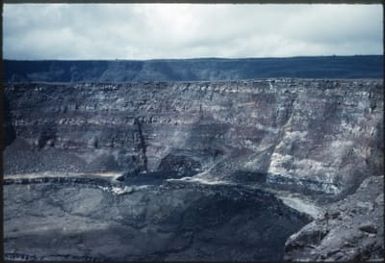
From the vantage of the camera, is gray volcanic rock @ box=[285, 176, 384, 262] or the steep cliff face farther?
the steep cliff face

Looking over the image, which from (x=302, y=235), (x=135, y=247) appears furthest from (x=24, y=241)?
(x=302, y=235)

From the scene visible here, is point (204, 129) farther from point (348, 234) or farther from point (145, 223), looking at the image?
point (348, 234)

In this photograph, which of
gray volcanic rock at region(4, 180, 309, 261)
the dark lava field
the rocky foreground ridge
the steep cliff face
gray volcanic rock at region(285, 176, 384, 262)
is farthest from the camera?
the steep cliff face

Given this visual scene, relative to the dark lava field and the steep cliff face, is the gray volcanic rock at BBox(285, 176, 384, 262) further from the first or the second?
the steep cliff face

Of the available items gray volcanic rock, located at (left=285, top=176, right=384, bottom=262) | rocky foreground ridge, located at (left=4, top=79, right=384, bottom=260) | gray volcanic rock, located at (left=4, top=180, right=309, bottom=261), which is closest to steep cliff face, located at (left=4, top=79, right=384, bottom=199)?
rocky foreground ridge, located at (left=4, top=79, right=384, bottom=260)

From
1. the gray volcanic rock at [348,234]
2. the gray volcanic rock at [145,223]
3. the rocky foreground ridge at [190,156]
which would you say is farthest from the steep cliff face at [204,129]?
the gray volcanic rock at [348,234]

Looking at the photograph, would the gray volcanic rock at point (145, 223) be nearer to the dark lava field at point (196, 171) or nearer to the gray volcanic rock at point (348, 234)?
the dark lava field at point (196, 171)
